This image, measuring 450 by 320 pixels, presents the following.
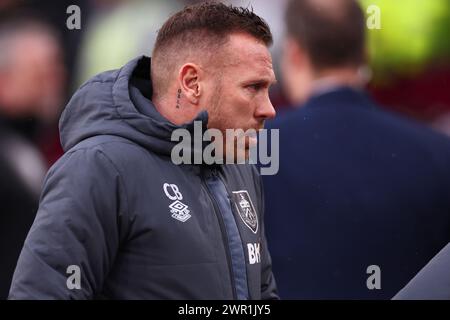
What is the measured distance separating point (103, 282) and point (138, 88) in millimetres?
545

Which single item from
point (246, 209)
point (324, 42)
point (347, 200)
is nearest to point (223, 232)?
point (246, 209)

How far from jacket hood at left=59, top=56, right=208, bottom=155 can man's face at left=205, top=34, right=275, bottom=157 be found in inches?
3.3

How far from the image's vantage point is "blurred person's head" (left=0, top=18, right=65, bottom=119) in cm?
401

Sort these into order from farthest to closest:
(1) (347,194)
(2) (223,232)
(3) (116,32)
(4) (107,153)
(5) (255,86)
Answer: (3) (116,32)
(1) (347,194)
(5) (255,86)
(2) (223,232)
(4) (107,153)

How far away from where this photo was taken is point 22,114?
158 inches

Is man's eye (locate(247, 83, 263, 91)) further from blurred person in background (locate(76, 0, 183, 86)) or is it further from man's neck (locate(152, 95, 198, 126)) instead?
blurred person in background (locate(76, 0, 183, 86))

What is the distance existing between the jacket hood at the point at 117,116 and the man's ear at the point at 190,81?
0.08 meters

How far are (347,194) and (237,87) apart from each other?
1242 mm

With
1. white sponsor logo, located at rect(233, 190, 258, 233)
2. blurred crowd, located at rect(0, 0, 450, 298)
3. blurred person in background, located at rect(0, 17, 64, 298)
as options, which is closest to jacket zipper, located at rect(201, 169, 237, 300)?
white sponsor logo, located at rect(233, 190, 258, 233)

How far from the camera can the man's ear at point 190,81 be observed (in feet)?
8.16

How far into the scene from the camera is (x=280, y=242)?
3613 millimetres

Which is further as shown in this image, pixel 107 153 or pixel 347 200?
pixel 347 200

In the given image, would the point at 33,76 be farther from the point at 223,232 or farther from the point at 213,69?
the point at 223,232
